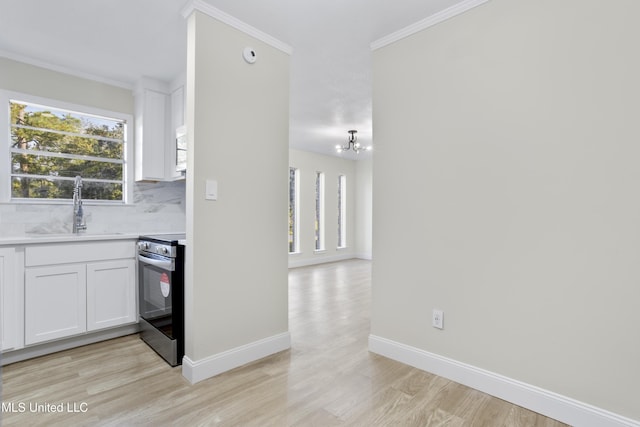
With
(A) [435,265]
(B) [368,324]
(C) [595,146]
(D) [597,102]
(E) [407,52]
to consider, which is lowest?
(B) [368,324]

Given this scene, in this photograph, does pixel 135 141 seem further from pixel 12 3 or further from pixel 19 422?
pixel 19 422

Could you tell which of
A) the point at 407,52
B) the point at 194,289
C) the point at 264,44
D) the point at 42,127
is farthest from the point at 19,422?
the point at 407,52

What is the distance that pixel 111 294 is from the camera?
9.33 ft

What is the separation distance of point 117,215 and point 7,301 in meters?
1.21

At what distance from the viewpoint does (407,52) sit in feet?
8.20

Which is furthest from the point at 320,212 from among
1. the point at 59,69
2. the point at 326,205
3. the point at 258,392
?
the point at 258,392

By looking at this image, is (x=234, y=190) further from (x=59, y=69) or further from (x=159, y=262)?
(x=59, y=69)

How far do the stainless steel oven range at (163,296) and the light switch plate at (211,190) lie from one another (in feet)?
1.43

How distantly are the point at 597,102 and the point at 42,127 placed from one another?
4.28 m

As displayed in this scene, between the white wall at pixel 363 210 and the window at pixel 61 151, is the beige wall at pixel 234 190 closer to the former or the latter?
the window at pixel 61 151

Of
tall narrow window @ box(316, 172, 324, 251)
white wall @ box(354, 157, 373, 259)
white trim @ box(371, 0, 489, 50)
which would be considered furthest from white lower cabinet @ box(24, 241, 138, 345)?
white wall @ box(354, 157, 373, 259)

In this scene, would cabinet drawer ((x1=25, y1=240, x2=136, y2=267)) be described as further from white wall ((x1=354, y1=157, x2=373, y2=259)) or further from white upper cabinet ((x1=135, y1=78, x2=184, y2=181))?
white wall ((x1=354, y1=157, x2=373, y2=259))

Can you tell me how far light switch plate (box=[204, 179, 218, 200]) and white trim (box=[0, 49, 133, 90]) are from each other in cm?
211

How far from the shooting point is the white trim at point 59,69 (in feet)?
9.35
